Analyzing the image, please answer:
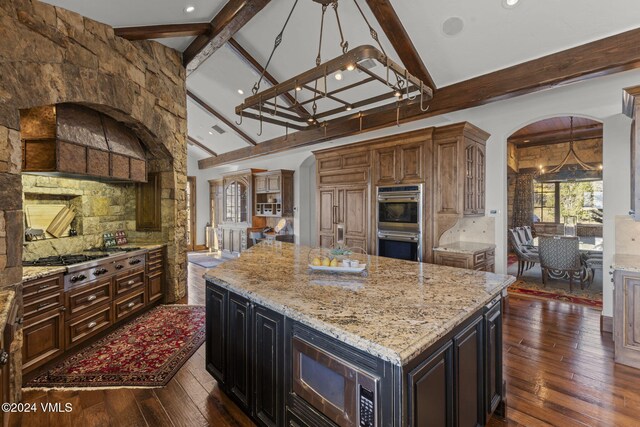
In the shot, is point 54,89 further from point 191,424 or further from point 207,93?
point 207,93

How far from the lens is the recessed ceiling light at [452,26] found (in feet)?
10.3

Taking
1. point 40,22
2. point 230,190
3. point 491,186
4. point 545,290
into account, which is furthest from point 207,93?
point 545,290

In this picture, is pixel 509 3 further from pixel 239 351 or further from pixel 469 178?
pixel 239 351

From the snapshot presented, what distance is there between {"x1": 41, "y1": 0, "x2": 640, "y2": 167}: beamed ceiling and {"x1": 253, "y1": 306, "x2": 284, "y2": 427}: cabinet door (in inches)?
125

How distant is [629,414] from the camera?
7.00 feet

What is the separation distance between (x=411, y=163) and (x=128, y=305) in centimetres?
434

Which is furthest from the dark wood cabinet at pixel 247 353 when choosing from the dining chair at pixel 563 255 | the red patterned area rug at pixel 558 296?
the dining chair at pixel 563 255

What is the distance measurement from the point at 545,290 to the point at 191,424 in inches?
219

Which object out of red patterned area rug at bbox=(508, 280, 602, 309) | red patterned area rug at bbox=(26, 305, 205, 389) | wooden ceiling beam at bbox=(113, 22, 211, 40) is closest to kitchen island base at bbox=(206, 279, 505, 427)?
red patterned area rug at bbox=(26, 305, 205, 389)

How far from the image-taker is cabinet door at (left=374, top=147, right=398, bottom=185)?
493 centimetres

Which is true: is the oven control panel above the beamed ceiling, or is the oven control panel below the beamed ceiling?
below

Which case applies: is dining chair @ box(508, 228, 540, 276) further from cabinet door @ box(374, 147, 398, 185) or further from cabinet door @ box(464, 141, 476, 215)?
cabinet door @ box(374, 147, 398, 185)

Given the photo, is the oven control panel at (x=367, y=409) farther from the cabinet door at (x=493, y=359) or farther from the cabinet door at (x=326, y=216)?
the cabinet door at (x=326, y=216)

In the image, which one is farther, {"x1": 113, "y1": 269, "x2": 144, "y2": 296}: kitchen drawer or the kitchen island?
{"x1": 113, "y1": 269, "x2": 144, "y2": 296}: kitchen drawer
